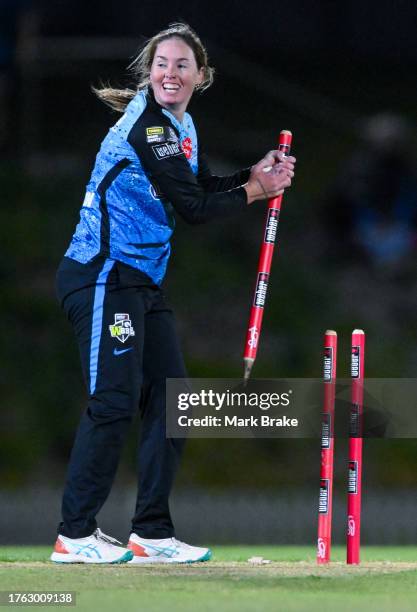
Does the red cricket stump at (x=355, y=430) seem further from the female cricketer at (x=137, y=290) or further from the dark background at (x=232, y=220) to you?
the dark background at (x=232, y=220)

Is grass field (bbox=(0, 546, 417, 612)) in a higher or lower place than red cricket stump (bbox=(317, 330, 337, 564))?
lower

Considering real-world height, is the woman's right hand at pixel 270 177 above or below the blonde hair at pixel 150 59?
below

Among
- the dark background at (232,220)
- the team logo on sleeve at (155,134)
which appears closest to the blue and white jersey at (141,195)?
the team logo on sleeve at (155,134)

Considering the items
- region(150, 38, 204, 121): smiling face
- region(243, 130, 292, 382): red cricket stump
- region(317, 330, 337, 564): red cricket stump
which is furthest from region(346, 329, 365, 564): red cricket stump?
region(150, 38, 204, 121): smiling face

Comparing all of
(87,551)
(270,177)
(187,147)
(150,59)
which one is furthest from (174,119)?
(87,551)

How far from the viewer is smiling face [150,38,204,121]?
4508 millimetres

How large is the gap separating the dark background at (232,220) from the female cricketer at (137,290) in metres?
5.70

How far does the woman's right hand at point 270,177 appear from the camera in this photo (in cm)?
455

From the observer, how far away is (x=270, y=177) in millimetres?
4582

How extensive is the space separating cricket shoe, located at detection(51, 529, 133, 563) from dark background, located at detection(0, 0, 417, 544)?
19.1 ft

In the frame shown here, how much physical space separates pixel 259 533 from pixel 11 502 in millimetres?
1857

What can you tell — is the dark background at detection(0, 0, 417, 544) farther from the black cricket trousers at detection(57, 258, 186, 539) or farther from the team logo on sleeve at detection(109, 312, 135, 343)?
the team logo on sleeve at detection(109, 312, 135, 343)

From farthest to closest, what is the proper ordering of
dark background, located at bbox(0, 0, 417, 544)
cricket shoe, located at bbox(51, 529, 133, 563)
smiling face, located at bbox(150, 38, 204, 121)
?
dark background, located at bbox(0, 0, 417, 544)
smiling face, located at bbox(150, 38, 204, 121)
cricket shoe, located at bbox(51, 529, 133, 563)

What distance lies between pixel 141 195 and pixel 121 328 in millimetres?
462
